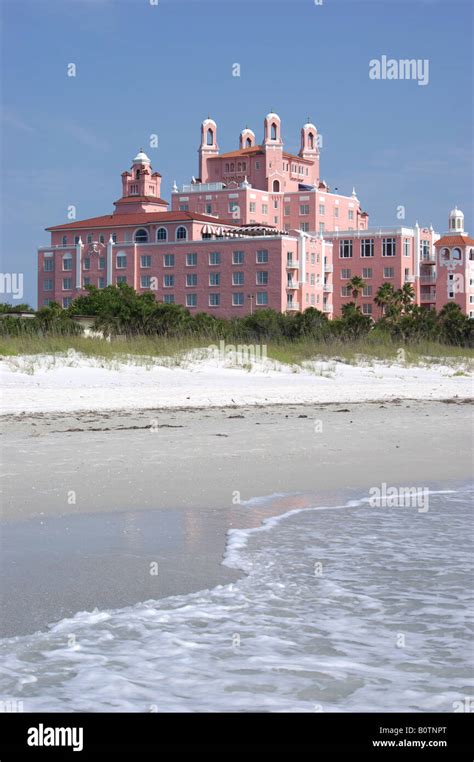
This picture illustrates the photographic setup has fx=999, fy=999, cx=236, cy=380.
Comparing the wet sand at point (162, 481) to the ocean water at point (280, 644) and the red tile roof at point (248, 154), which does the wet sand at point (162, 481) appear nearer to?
the ocean water at point (280, 644)

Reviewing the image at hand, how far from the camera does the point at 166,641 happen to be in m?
5.80

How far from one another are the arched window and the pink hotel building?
11 centimetres

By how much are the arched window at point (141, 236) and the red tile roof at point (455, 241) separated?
3203cm

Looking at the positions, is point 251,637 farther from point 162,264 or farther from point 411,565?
point 162,264

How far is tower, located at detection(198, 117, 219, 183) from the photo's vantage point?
Answer: 126m

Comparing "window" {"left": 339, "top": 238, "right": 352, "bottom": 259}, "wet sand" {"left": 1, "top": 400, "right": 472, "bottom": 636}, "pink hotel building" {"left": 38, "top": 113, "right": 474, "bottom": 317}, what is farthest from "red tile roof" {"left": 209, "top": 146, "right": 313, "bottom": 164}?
"wet sand" {"left": 1, "top": 400, "right": 472, "bottom": 636}

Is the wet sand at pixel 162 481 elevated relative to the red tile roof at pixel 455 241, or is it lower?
lower

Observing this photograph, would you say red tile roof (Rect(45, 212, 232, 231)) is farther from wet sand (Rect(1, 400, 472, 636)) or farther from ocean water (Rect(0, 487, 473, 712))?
ocean water (Rect(0, 487, 473, 712))

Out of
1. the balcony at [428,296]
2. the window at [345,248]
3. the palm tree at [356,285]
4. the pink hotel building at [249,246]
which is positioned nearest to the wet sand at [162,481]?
the pink hotel building at [249,246]

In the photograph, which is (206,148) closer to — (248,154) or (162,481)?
(248,154)

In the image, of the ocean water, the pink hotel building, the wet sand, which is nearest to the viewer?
the ocean water

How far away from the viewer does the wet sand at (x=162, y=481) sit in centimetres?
708
